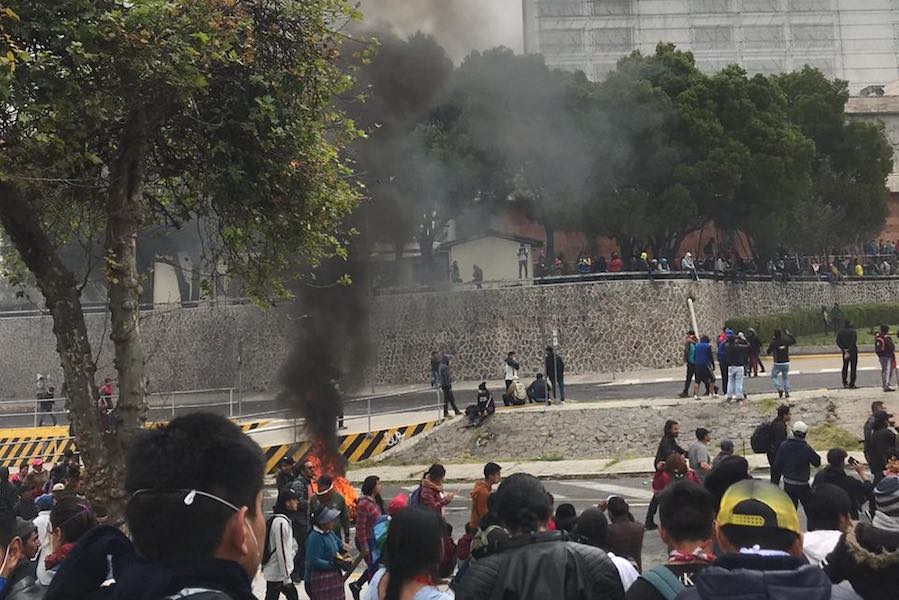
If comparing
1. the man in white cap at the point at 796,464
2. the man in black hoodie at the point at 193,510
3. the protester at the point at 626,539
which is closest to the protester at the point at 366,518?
the protester at the point at 626,539

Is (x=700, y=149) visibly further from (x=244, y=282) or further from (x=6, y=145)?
(x=6, y=145)

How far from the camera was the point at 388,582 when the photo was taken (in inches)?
159

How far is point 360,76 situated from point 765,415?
15784 millimetres

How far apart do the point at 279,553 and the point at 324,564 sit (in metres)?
0.79

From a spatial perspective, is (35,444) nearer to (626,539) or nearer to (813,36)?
Answer: (626,539)

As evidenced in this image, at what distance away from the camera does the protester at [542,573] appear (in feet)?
11.2

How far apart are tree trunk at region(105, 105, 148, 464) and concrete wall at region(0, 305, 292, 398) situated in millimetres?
25309

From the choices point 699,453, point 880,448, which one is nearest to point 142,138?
point 699,453

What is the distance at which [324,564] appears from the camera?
23.5ft

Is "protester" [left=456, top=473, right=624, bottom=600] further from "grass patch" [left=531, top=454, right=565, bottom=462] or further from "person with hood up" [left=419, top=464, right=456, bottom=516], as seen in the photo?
"grass patch" [left=531, top=454, right=565, bottom=462]

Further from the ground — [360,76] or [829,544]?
[360,76]

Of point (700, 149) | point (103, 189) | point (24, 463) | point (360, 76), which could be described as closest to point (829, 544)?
point (103, 189)

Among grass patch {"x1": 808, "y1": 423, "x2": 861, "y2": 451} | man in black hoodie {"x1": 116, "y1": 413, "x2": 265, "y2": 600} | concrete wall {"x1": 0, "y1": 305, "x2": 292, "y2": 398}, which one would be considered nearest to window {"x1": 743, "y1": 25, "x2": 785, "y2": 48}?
concrete wall {"x1": 0, "y1": 305, "x2": 292, "y2": 398}

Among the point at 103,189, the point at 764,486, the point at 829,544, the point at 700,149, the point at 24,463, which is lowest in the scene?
the point at 24,463
